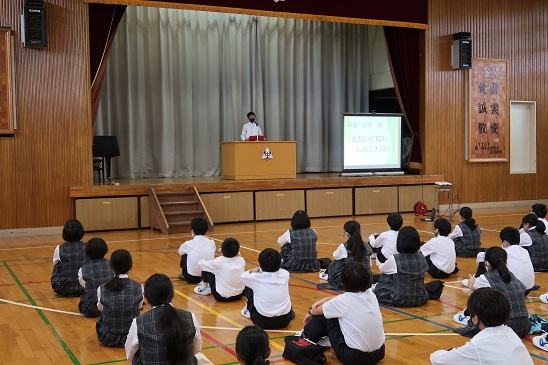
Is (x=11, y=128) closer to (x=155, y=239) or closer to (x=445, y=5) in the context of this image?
(x=155, y=239)

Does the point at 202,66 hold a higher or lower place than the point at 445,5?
lower

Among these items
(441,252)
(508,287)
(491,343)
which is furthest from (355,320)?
(441,252)

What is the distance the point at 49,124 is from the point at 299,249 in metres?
5.44

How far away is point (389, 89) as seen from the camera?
16719mm

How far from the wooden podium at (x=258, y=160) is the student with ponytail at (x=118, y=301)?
779 centimetres

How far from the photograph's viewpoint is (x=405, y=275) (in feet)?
18.9

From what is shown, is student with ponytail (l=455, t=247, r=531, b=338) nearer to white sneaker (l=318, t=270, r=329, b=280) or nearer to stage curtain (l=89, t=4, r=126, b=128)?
white sneaker (l=318, t=270, r=329, b=280)

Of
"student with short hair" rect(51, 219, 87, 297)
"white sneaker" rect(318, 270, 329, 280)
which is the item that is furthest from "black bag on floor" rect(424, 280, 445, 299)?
"student with short hair" rect(51, 219, 87, 297)

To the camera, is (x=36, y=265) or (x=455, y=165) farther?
(x=455, y=165)

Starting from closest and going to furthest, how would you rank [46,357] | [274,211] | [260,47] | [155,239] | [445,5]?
1. [46,357]
2. [155,239]
3. [274,211]
4. [445,5]
5. [260,47]

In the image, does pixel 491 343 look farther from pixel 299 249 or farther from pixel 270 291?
pixel 299 249

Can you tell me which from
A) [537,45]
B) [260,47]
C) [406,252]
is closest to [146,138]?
[260,47]

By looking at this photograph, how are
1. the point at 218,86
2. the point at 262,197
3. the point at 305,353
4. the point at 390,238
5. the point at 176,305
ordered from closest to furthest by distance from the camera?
the point at 305,353, the point at 176,305, the point at 390,238, the point at 262,197, the point at 218,86

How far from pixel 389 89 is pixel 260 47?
345 centimetres
